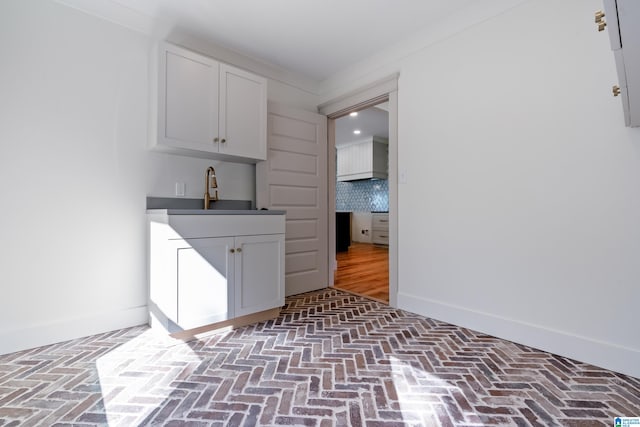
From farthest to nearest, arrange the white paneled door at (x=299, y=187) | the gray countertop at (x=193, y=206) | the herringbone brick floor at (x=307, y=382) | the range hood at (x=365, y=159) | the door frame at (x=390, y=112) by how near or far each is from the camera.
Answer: the range hood at (x=365, y=159) → the white paneled door at (x=299, y=187) → the door frame at (x=390, y=112) → the gray countertop at (x=193, y=206) → the herringbone brick floor at (x=307, y=382)

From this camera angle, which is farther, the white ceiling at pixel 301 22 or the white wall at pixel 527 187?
the white ceiling at pixel 301 22

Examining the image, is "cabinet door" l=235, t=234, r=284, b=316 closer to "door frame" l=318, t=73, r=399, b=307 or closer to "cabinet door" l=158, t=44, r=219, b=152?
"cabinet door" l=158, t=44, r=219, b=152

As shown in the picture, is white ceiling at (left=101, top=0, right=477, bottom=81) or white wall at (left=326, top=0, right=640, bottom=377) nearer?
white wall at (left=326, top=0, right=640, bottom=377)

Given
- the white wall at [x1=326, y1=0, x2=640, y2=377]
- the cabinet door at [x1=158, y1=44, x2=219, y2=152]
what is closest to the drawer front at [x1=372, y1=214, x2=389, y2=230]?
the white wall at [x1=326, y1=0, x2=640, y2=377]

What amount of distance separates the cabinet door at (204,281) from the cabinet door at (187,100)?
34.1 inches

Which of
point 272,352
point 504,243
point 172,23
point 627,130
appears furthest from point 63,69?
point 627,130

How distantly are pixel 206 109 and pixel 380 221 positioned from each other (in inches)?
230

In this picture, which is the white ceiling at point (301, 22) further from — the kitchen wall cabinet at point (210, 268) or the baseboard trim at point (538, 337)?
the baseboard trim at point (538, 337)

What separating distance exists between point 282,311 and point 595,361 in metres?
2.22

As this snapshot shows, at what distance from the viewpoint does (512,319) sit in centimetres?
212

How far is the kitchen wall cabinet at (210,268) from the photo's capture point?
2.02m

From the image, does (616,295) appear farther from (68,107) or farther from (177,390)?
(68,107)

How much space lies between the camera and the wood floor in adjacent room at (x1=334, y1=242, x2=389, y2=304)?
3.40 metres

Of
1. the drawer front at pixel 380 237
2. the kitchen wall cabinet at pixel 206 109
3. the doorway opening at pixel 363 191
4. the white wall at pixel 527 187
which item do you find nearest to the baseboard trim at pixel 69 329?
the kitchen wall cabinet at pixel 206 109
